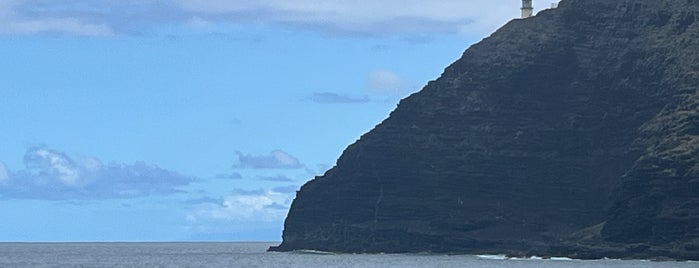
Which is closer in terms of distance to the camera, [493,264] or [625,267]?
[625,267]

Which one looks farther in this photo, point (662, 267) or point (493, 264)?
point (493, 264)

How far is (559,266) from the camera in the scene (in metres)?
188

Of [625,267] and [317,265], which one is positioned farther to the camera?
[317,265]

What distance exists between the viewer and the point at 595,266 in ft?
620

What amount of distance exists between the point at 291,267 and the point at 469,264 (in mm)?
19372

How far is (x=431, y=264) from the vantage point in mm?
197375

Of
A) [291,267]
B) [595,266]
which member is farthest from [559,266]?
[291,267]

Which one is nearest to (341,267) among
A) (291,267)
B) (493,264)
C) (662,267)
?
(291,267)

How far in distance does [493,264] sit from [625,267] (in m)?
19.7

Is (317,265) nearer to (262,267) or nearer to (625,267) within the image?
(262,267)

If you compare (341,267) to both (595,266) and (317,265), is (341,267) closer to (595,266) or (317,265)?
(317,265)

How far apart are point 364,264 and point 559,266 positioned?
72.5ft

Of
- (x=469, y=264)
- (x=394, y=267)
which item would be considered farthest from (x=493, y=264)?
(x=394, y=267)

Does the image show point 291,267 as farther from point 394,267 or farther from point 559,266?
point 559,266
